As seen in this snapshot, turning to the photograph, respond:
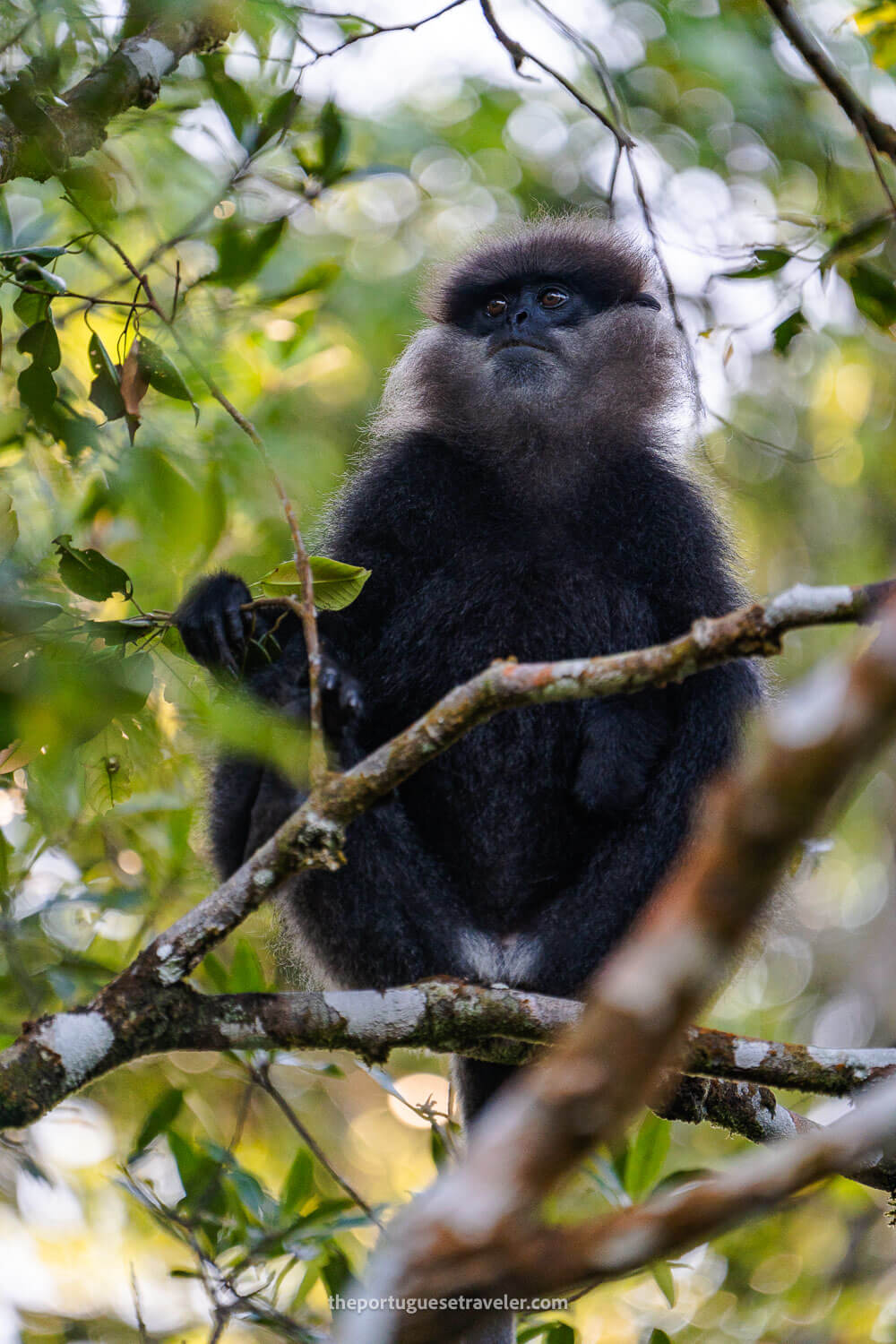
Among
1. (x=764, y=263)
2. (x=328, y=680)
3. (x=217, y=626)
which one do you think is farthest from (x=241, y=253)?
(x=764, y=263)

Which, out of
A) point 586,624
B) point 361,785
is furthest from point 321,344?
point 361,785

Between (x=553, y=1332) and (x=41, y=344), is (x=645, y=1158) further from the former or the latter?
(x=41, y=344)

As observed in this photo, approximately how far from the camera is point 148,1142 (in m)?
3.53

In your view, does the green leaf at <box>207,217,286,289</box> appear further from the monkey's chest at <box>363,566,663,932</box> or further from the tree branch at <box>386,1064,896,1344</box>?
the tree branch at <box>386,1064,896,1344</box>

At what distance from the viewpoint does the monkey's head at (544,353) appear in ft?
13.5

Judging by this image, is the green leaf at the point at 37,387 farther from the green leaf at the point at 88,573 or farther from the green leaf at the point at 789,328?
the green leaf at the point at 789,328

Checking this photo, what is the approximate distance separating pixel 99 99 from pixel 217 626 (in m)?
1.29

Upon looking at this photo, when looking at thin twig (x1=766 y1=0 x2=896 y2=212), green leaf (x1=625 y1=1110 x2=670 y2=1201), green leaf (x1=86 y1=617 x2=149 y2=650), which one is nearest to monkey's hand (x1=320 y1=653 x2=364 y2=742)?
green leaf (x1=86 y1=617 x2=149 y2=650)

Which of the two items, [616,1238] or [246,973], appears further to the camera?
[246,973]

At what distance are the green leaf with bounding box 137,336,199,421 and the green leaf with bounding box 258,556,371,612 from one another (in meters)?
0.44

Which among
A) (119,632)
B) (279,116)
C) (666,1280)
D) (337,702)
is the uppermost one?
(279,116)

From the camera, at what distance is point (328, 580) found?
106 inches

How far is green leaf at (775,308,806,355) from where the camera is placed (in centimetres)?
325

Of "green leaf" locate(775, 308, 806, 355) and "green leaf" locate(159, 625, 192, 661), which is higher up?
"green leaf" locate(775, 308, 806, 355)
